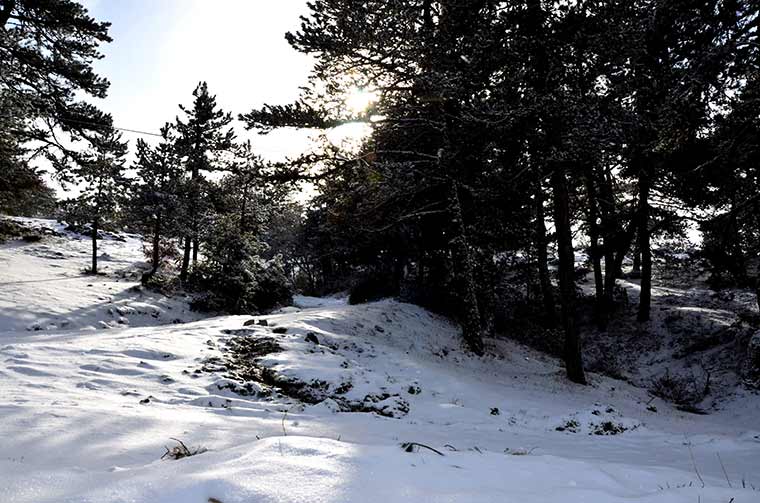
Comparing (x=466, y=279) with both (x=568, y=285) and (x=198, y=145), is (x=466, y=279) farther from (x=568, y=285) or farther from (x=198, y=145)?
(x=198, y=145)

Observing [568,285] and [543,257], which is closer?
[568,285]

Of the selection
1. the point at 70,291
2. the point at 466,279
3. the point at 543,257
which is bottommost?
the point at 70,291

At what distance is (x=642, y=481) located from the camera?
117 inches

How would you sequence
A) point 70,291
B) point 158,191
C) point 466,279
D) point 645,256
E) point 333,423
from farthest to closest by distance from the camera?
point 158,191, point 645,256, point 70,291, point 466,279, point 333,423

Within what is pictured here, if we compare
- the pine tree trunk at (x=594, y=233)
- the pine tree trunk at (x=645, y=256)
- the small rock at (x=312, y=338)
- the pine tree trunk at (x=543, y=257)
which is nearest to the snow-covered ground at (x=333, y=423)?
the small rock at (x=312, y=338)

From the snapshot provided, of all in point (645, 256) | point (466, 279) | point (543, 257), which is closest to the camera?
point (466, 279)

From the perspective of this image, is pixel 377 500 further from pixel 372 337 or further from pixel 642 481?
pixel 372 337

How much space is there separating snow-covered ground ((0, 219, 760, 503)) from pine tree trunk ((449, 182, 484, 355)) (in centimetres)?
60

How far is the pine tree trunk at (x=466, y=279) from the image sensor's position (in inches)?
489

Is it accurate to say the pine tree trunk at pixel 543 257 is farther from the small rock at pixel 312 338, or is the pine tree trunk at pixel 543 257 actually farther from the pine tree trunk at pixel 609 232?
the small rock at pixel 312 338

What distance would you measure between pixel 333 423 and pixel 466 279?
26.9ft

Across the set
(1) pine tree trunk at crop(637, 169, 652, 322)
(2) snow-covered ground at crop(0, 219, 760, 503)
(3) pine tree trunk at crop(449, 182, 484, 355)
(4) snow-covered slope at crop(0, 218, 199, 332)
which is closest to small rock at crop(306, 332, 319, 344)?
(2) snow-covered ground at crop(0, 219, 760, 503)

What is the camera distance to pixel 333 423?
512 cm

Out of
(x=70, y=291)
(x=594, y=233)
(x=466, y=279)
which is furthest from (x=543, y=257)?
(x=70, y=291)
